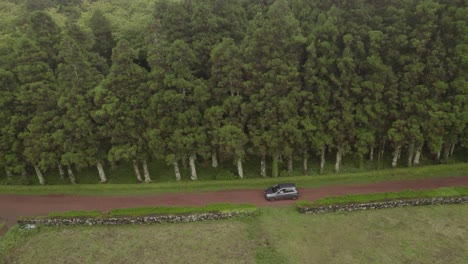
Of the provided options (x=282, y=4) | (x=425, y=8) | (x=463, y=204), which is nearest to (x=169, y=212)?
(x=282, y=4)

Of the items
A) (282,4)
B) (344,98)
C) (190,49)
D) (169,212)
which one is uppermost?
(282,4)

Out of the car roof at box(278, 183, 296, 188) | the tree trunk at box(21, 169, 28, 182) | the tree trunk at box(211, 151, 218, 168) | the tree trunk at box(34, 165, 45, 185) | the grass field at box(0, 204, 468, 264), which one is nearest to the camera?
the grass field at box(0, 204, 468, 264)

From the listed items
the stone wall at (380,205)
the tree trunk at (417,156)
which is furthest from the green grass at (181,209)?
the tree trunk at (417,156)

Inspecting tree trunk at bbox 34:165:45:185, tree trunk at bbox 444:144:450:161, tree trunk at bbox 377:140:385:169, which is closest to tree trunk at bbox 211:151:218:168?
tree trunk at bbox 377:140:385:169

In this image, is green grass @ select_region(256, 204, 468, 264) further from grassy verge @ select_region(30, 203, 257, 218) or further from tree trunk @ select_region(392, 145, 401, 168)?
tree trunk @ select_region(392, 145, 401, 168)

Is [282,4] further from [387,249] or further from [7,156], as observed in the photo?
[7,156]

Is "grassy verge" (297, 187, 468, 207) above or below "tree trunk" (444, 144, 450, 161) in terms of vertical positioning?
below

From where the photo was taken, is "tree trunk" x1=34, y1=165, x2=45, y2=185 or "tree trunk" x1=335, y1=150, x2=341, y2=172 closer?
"tree trunk" x1=335, y1=150, x2=341, y2=172

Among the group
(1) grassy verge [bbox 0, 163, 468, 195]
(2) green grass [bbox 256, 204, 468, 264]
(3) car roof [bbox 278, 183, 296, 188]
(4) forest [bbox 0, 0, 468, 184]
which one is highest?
(4) forest [bbox 0, 0, 468, 184]
